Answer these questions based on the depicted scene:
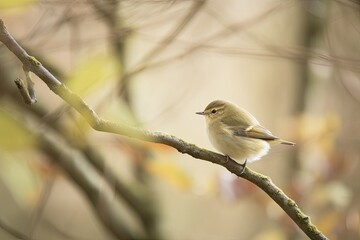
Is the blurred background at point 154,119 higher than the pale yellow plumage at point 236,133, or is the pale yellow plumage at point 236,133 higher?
the blurred background at point 154,119

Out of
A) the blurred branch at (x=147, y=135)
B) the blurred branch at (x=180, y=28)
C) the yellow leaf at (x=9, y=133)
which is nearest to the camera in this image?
the blurred branch at (x=147, y=135)

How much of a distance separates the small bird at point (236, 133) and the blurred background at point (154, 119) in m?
0.15

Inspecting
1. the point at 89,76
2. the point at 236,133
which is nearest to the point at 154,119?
the point at 236,133

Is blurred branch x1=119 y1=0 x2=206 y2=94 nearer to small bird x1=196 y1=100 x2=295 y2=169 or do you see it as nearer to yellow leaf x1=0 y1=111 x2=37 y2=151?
small bird x1=196 y1=100 x2=295 y2=169

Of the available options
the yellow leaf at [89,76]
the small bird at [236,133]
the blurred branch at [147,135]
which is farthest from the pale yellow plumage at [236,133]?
the yellow leaf at [89,76]

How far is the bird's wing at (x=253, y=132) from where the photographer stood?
1.38m

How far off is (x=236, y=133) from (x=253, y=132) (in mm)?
52

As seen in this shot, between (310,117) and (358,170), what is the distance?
2.50 feet

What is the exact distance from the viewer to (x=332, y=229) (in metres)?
1.93

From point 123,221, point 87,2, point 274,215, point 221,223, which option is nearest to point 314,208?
point 274,215

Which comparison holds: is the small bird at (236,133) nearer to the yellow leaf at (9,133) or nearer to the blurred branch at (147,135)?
the blurred branch at (147,135)

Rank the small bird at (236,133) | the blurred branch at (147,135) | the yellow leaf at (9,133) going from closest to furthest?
the blurred branch at (147,135) → the yellow leaf at (9,133) → the small bird at (236,133)

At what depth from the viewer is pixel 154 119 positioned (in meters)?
2.16

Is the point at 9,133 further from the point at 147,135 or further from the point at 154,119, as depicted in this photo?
the point at 154,119
